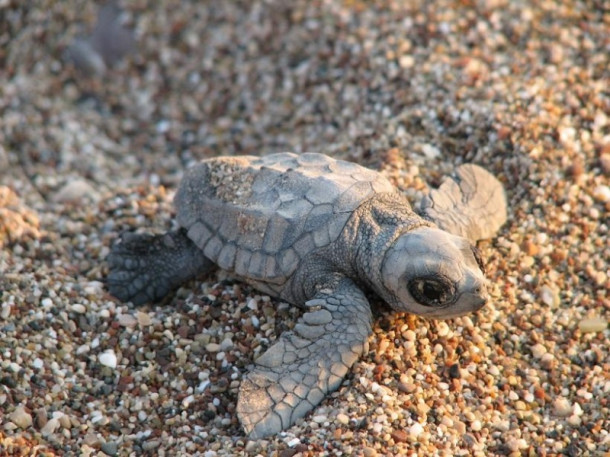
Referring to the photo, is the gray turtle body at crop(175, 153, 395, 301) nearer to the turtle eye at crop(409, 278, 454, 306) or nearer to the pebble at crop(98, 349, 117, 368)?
the turtle eye at crop(409, 278, 454, 306)

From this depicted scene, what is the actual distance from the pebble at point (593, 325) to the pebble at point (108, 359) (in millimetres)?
1981

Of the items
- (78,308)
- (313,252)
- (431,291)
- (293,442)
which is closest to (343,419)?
(293,442)

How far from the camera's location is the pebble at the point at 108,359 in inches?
115

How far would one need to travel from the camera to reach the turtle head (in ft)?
8.70

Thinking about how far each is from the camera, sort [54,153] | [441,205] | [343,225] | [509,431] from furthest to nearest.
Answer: [54,153]
[441,205]
[343,225]
[509,431]

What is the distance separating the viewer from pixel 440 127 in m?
3.79

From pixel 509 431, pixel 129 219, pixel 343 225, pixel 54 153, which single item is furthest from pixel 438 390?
pixel 54 153

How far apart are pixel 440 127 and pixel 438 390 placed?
1.56 metres

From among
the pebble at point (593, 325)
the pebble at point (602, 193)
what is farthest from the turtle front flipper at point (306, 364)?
the pebble at point (602, 193)

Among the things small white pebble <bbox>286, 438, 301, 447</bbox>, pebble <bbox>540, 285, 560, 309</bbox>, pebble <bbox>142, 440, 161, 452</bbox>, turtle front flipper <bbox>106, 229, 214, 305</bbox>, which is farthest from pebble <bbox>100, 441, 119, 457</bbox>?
pebble <bbox>540, 285, 560, 309</bbox>

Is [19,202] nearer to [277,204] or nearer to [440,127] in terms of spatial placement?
[277,204]

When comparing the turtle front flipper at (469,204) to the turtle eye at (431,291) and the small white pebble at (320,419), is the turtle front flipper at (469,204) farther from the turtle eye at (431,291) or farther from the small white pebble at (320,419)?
the small white pebble at (320,419)

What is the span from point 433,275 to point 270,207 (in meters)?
0.75

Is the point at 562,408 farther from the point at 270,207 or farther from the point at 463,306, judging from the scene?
the point at 270,207
